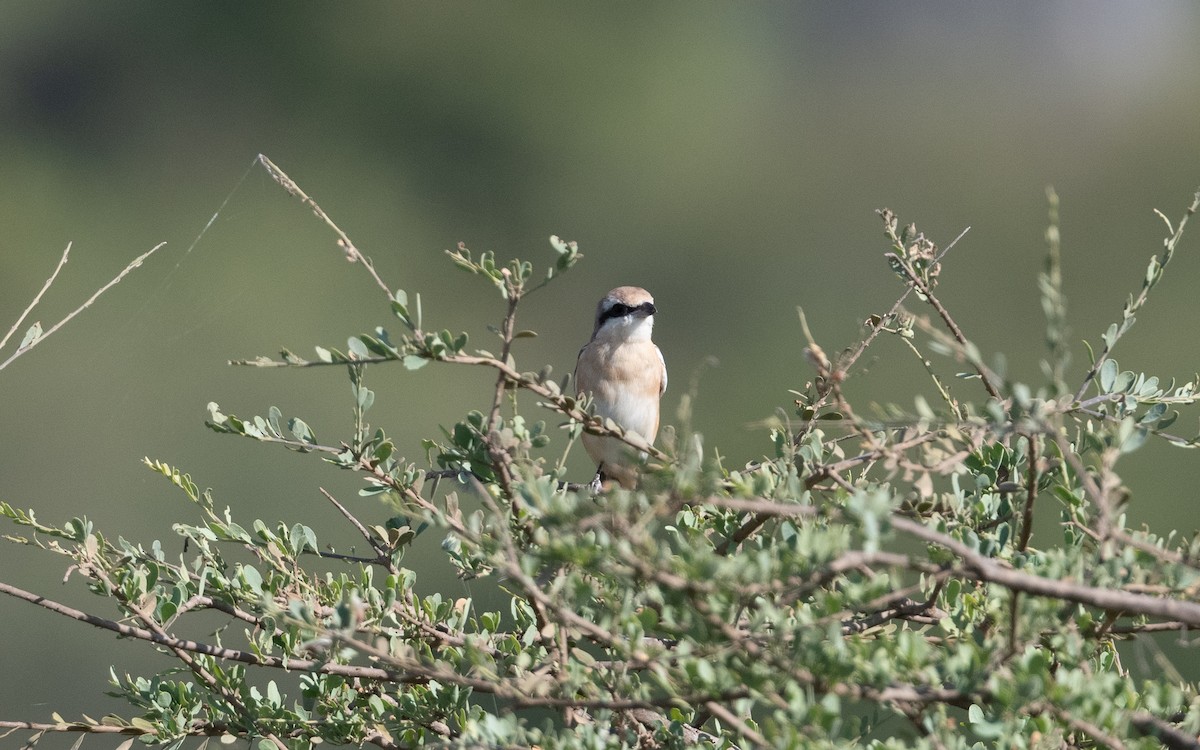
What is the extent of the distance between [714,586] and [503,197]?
25.6 m

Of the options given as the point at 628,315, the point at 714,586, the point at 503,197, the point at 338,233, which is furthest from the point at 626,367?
the point at 503,197

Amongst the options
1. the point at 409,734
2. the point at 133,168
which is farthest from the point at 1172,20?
the point at 409,734

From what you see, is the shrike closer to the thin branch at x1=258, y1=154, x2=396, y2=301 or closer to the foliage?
the foliage

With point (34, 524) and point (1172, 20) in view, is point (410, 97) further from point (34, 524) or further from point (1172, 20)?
point (34, 524)

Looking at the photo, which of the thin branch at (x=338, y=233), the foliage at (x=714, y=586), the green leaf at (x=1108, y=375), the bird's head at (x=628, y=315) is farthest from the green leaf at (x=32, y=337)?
the bird's head at (x=628, y=315)

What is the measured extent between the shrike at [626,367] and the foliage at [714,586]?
2256 mm

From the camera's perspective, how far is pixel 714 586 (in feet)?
4.36

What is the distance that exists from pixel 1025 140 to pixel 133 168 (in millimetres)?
17528

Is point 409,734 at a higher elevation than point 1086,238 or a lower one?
lower

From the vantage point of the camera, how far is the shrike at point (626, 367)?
4617 millimetres

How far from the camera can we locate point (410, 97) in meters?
29.4

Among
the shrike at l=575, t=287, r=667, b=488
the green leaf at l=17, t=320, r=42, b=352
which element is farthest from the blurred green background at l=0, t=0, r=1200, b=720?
the green leaf at l=17, t=320, r=42, b=352

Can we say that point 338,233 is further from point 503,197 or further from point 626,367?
point 503,197

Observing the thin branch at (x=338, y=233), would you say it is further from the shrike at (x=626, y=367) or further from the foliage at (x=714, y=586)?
the shrike at (x=626, y=367)
